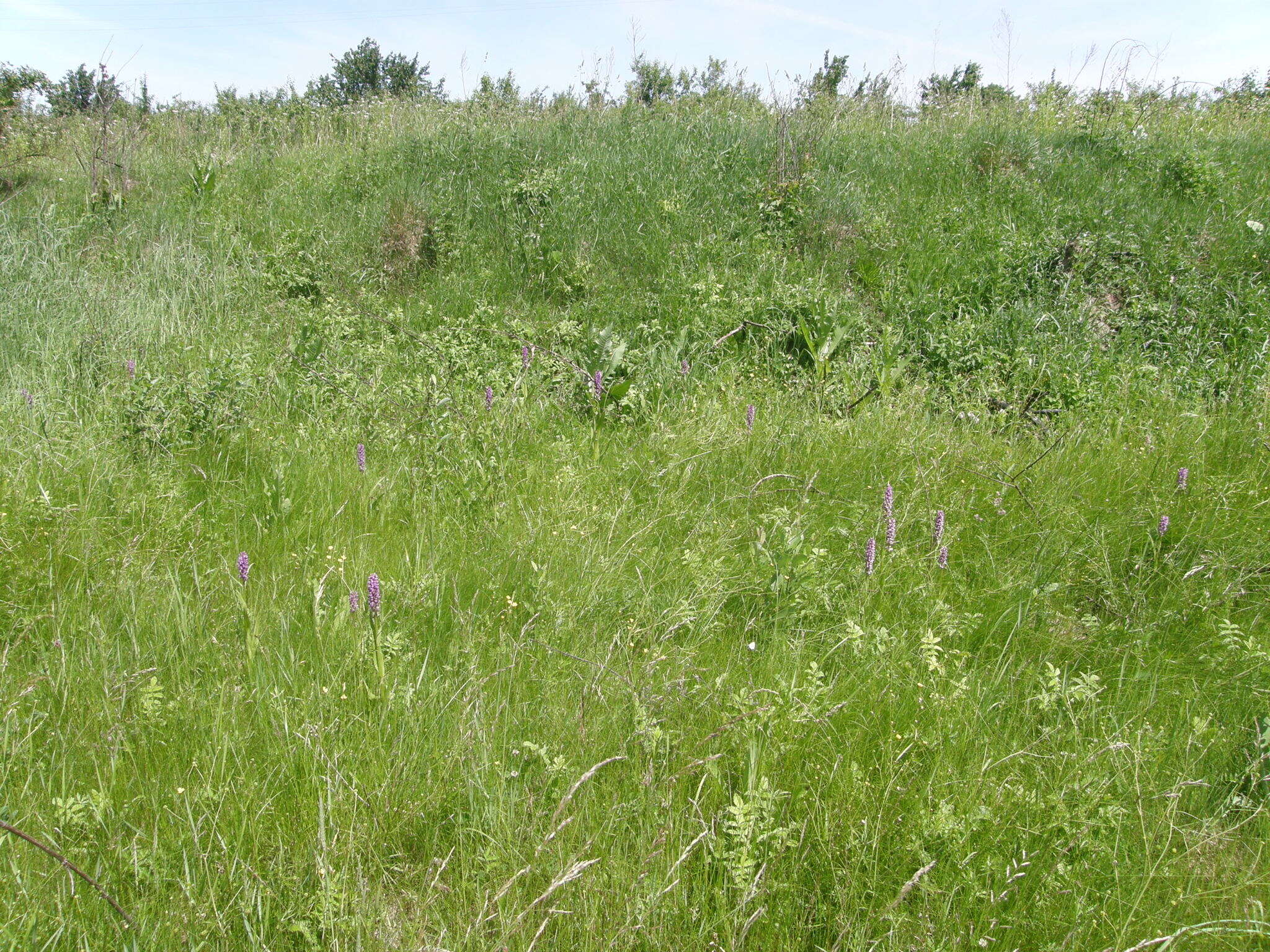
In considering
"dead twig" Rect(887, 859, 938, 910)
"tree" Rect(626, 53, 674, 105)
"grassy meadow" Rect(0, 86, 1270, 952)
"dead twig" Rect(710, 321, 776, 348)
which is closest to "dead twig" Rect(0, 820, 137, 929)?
"grassy meadow" Rect(0, 86, 1270, 952)

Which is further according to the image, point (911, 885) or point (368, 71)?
point (368, 71)

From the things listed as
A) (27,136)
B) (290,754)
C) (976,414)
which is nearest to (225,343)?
(290,754)

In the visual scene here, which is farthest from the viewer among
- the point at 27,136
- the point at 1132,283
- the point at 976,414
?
the point at 27,136

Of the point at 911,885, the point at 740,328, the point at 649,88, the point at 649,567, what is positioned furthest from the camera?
the point at 649,88

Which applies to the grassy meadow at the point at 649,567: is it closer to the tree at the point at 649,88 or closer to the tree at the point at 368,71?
the tree at the point at 649,88

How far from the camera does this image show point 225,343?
5.85 meters

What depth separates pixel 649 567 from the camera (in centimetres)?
324

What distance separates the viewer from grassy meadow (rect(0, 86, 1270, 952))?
1882 millimetres

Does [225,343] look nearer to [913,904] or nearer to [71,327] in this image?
[71,327]

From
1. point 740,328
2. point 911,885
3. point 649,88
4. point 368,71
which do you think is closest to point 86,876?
point 911,885

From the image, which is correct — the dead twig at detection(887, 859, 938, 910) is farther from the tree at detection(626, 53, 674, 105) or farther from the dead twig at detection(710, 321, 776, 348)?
the tree at detection(626, 53, 674, 105)

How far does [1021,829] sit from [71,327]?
6270mm

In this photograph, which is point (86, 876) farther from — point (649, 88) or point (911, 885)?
point (649, 88)

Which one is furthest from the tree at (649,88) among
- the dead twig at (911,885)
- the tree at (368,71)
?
the tree at (368,71)
